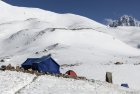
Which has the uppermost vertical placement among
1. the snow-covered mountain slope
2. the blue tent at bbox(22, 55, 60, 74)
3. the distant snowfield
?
the distant snowfield

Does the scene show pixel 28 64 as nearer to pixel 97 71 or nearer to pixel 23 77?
pixel 23 77

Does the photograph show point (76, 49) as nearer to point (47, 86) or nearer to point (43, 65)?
point (43, 65)

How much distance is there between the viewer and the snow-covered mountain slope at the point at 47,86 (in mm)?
26578

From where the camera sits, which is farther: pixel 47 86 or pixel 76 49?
pixel 76 49

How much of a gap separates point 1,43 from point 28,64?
85.1 meters

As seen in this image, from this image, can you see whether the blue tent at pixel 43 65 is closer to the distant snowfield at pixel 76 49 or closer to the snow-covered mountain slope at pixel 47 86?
the snow-covered mountain slope at pixel 47 86

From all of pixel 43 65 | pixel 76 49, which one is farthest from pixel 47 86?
pixel 76 49

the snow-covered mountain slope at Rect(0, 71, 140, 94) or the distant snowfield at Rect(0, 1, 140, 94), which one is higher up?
the distant snowfield at Rect(0, 1, 140, 94)

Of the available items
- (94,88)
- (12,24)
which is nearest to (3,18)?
(12,24)

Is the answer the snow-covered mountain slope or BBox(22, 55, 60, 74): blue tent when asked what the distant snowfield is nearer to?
the snow-covered mountain slope

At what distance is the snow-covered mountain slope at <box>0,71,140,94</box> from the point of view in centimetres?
2658

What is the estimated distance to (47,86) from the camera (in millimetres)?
28156

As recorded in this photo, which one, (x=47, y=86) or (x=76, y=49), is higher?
(x=76, y=49)

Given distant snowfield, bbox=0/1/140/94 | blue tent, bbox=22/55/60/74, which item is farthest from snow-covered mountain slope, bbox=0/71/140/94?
blue tent, bbox=22/55/60/74
